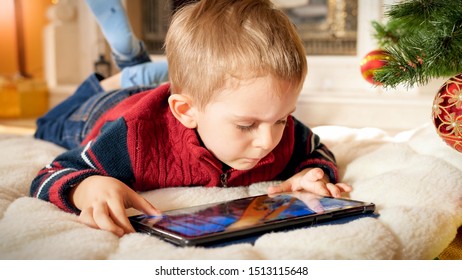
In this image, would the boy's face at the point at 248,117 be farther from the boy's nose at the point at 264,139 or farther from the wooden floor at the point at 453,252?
the wooden floor at the point at 453,252

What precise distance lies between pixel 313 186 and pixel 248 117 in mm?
168

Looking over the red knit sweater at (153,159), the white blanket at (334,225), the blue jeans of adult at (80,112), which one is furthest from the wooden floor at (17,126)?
the red knit sweater at (153,159)

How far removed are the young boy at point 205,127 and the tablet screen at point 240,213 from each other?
0.06 meters

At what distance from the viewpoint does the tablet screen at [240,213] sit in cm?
66

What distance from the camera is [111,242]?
2.13ft

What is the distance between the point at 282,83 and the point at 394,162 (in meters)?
0.31

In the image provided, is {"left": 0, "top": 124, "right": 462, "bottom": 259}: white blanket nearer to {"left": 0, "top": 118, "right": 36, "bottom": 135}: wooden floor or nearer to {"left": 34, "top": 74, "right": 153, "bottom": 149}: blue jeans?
{"left": 34, "top": 74, "right": 153, "bottom": 149}: blue jeans

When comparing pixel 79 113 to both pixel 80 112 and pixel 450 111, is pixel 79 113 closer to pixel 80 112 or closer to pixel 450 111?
pixel 80 112

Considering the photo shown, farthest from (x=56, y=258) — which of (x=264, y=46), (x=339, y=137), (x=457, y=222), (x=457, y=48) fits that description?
(x=339, y=137)

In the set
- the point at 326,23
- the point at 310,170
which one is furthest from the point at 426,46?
the point at 326,23

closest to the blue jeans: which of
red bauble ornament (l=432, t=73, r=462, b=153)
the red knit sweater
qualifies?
the red knit sweater

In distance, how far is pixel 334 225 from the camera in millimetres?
681

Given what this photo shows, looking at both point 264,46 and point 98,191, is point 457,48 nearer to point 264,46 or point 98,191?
point 264,46

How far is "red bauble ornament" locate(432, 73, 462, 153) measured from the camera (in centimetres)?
83
